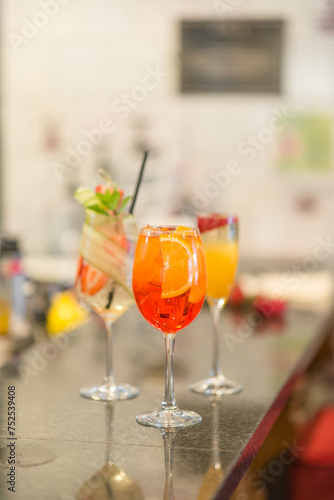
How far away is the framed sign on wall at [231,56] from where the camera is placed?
3.57 m

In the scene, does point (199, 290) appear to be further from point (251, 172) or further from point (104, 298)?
point (251, 172)

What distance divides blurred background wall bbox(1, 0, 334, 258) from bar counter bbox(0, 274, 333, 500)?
1984mm

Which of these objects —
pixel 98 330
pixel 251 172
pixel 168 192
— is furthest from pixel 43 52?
pixel 98 330

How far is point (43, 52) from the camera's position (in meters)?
3.80

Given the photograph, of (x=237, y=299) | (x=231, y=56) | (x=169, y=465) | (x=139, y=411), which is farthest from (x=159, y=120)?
(x=169, y=465)

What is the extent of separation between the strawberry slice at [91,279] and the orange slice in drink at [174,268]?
19 centimetres

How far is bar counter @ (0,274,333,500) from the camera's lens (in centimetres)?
79

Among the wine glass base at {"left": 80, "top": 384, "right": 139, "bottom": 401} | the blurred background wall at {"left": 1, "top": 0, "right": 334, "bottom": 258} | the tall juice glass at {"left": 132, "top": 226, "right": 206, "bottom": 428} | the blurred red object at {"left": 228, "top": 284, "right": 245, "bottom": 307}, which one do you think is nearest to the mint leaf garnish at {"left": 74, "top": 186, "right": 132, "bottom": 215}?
the tall juice glass at {"left": 132, "top": 226, "right": 206, "bottom": 428}

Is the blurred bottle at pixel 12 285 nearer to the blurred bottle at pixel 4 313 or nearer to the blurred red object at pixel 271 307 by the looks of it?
the blurred bottle at pixel 4 313

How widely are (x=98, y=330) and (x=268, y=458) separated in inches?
19.1

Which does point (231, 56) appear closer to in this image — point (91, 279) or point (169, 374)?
point (91, 279)

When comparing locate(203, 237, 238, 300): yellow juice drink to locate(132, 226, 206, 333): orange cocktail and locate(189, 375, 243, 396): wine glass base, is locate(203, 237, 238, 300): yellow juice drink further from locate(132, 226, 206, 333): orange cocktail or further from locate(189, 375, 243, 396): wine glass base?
locate(132, 226, 206, 333): orange cocktail

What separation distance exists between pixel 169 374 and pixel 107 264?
0.73 feet

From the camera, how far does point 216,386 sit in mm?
1205
